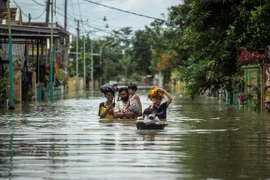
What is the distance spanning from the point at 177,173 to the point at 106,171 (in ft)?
3.34

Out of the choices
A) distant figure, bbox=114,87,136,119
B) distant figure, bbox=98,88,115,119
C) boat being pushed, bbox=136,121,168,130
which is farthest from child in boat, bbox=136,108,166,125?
distant figure, bbox=114,87,136,119

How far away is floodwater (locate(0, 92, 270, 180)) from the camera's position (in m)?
10.1

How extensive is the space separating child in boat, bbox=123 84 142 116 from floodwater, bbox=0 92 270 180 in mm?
1218

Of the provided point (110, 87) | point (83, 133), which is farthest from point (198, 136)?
point (110, 87)

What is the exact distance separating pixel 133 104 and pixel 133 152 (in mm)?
8262

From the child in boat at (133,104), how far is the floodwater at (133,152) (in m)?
1.22

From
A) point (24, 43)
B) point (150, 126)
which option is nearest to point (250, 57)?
point (150, 126)

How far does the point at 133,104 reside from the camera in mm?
20953

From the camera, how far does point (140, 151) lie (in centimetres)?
1290

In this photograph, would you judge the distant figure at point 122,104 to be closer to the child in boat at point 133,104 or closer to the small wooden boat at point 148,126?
the child in boat at point 133,104

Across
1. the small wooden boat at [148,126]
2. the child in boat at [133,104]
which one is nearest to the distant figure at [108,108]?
the child in boat at [133,104]

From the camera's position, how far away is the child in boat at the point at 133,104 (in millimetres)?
20734

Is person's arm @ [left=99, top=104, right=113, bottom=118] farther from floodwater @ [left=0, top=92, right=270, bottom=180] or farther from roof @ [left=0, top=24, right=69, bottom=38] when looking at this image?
roof @ [left=0, top=24, right=69, bottom=38]

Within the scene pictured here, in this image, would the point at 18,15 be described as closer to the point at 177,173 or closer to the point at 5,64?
the point at 5,64
